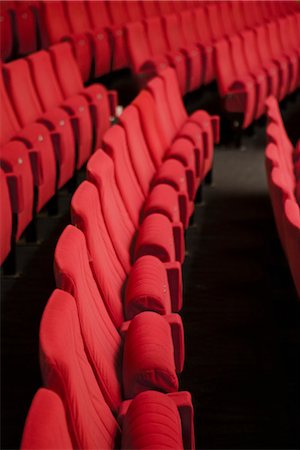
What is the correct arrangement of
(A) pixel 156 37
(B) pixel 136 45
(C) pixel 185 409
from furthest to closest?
1. (A) pixel 156 37
2. (B) pixel 136 45
3. (C) pixel 185 409

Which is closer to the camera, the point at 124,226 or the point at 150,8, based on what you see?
the point at 124,226

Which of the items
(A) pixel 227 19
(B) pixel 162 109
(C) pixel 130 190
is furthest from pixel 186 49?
(C) pixel 130 190

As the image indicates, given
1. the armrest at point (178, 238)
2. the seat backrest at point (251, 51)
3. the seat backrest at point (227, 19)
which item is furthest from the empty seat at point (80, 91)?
the seat backrest at point (227, 19)

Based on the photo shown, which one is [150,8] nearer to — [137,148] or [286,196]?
[137,148]

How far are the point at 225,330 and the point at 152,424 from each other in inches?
11.6

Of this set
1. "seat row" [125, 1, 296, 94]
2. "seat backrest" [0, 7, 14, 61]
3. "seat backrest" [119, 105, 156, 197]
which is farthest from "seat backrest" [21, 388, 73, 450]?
"seat backrest" [0, 7, 14, 61]

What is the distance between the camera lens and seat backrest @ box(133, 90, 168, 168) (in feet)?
2.41

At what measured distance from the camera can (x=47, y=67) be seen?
873mm

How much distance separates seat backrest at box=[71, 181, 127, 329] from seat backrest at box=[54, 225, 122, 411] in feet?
0.08

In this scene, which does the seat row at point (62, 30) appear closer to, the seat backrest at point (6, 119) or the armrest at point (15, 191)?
the seat backrest at point (6, 119)

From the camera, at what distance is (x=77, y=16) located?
132 cm

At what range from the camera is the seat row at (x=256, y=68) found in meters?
1.20

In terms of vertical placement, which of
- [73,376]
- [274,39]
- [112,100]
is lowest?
[274,39]

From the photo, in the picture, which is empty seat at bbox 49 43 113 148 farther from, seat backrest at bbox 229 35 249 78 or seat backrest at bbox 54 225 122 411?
seat backrest at bbox 54 225 122 411
